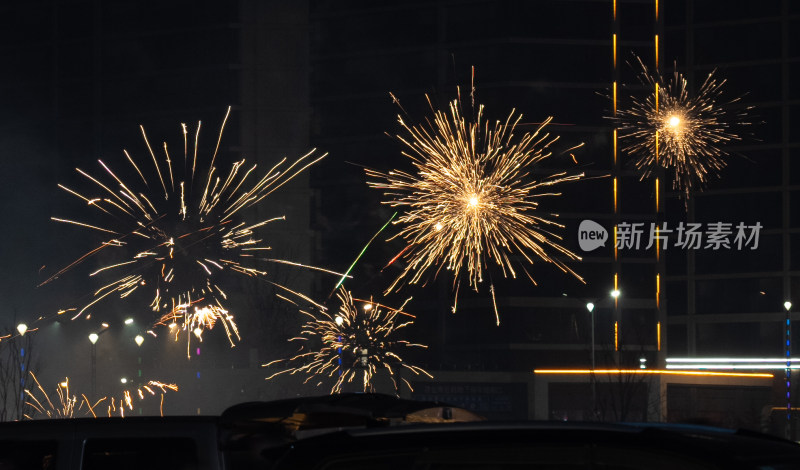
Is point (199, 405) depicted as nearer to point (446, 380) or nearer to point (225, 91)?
point (446, 380)

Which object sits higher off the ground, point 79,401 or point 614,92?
point 614,92

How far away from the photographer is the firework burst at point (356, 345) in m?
62.0

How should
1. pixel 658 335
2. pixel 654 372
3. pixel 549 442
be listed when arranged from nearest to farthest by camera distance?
pixel 549 442 < pixel 654 372 < pixel 658 335

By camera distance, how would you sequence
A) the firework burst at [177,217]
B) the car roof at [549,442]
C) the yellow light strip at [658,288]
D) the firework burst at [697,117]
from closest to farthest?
the car roof at [549,442] → the firework burst at [697,117] → the firework burst at [177,217] → the yellow light strip at [658,288]

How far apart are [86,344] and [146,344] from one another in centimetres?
337

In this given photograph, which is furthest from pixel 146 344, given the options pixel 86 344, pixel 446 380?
pixel 446 380

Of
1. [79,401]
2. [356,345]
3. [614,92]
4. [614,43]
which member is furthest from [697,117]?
[79,401]

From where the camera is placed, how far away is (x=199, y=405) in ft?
219

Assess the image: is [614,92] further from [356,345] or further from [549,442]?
[549,442]

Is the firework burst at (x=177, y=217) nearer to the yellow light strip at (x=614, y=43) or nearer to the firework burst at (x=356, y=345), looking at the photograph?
the firework burst at (x=356, y=345)

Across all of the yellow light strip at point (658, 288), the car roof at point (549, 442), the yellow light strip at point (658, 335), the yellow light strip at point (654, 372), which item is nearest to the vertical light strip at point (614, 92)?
the yellow light strip at point (658, 288)

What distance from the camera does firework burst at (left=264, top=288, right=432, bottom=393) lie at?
61953 millimetres

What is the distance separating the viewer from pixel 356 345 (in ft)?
191

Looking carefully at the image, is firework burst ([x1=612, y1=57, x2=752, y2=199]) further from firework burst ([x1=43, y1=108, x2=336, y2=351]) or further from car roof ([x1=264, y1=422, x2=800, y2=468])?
car roof ([x1=264, y1=422, x2=800, y2=468])
